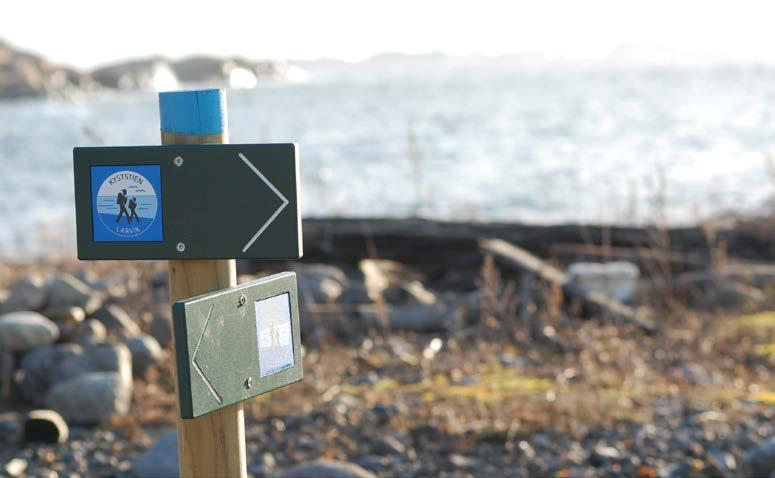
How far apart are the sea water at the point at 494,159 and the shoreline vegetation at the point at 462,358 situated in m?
0.85

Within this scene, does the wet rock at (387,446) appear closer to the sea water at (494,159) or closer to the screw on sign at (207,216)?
the screw on sign at (207,216)

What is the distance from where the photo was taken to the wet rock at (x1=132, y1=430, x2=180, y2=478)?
4.04 metres

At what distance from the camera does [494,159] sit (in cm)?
2469

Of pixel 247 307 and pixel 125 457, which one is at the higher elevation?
pixel 247 307

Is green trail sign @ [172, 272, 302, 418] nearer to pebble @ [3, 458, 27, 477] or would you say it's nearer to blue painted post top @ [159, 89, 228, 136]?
blue painted post top @ [159, 89, 228, 136]

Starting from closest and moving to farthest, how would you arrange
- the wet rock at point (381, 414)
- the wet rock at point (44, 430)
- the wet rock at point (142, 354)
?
the wet rock at point (44, 430), the wet rock at point (381, 414), the wet rock at point (142, 354)

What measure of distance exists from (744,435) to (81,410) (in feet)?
10.8

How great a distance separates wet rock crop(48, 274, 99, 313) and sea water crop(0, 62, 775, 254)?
1.18m

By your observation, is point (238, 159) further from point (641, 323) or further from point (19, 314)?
point (641, 323)

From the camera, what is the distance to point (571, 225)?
28.1 ft

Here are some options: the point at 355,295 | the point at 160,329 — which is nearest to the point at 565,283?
the point at 355,295

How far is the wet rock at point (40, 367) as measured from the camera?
18.3 feet

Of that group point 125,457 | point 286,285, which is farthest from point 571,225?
point 286,285

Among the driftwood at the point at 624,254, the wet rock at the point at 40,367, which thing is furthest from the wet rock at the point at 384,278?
the wet rock at the point at 40,367
